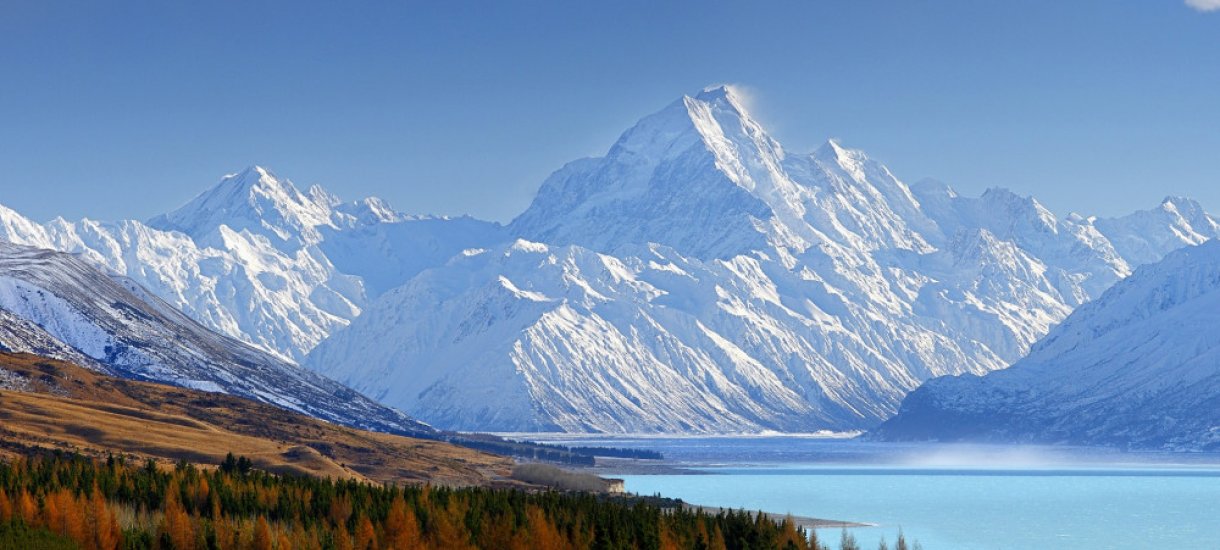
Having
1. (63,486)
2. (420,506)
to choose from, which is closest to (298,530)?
(420,506)

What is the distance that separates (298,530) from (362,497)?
A: 29.2 m

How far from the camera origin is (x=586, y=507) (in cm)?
18825

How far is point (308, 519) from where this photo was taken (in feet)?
559

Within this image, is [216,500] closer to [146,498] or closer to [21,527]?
[146,498]

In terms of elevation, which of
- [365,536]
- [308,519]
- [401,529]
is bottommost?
[365,536]

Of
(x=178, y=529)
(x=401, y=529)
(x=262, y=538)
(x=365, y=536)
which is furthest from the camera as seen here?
(x=401, y=529)

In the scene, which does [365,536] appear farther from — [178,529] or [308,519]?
[308,519]

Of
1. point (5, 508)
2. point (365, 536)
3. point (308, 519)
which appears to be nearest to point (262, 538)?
point (365, 536)

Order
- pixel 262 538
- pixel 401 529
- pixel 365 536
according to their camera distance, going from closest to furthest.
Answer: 1. pixel 262 538
2. pixel 365 536
3. pixel 401 529

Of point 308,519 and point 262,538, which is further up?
point 308,519

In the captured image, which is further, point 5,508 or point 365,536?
point 5,508

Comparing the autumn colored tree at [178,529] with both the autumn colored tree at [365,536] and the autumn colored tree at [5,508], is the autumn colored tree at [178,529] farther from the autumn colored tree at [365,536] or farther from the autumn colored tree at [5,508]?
the autumn colored tree at [365,536]

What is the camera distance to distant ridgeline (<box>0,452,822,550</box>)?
15162cm

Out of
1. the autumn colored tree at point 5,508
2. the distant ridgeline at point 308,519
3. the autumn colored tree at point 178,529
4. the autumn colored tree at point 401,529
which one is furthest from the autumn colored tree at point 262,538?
the autumn colored tree at point 5,508
